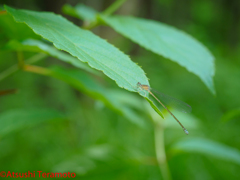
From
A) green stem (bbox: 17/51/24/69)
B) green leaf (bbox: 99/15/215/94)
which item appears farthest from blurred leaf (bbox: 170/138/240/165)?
green stem (bbox: 17/51/24/69)

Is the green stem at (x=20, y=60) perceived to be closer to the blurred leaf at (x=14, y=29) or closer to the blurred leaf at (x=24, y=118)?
the blurred leaf at (x=14, y=29)

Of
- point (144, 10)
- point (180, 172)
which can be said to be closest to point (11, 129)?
point (180, 172)

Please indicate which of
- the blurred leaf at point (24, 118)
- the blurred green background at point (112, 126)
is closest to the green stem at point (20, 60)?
the blurred green background at point (112, 126)

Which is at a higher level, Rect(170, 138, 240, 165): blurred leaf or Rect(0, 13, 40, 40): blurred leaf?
Rect(0, 13, 40, 40): blurred leaf

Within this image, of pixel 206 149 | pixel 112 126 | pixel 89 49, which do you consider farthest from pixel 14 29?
pixel 112 126

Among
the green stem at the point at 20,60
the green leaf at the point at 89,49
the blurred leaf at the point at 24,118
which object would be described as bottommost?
the green leaf at the point at 89,49

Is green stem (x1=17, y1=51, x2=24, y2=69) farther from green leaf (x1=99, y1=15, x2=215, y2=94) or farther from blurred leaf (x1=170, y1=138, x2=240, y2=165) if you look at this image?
blurred leaf (x1=170, y1=138, x2=240, y2=165)

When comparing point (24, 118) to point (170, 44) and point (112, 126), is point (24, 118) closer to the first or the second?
point (170, 44)
